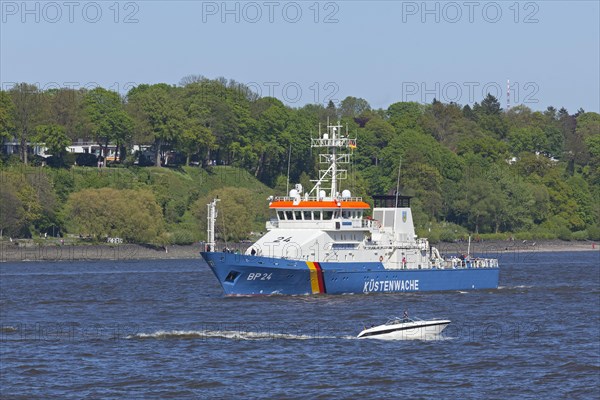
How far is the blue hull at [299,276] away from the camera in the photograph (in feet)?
261

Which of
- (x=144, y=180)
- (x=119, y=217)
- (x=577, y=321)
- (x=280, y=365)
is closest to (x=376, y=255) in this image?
(x=577, y=321)

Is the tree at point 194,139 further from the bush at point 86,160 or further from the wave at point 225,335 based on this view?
the wave at point 225,335

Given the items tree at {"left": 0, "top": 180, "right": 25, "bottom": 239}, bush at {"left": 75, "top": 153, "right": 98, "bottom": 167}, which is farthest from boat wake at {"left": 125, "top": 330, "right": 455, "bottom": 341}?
bush at {"left": 75, "top": 153, "right": 98, "bottom": 167}

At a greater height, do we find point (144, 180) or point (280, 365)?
point (144, 180)

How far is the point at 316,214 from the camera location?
276 feet

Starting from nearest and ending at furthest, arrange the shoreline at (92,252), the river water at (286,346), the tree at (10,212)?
1. the river water at (286,346)
2. the shoreline at (92,252)
3. the tree at (10,212)

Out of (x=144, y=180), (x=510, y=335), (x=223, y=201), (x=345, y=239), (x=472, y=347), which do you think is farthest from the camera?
(x=144, y=180)

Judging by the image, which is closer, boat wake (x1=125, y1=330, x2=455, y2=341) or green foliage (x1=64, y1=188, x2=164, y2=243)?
boat wake (x1=125, y1=330, x2=455, y2=341)

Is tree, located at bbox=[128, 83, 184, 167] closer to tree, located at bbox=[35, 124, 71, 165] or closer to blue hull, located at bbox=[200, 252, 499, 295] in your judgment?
tree, located at bbox=[35, 124, 71, 165]

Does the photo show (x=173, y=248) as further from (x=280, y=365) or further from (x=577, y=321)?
(x=280, y=365)

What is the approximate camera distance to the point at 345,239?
8450 cm

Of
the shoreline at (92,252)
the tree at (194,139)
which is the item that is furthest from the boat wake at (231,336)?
the tree at (194,139)

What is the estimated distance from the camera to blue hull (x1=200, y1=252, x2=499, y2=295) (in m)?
79.5

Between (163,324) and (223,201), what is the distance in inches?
3994
